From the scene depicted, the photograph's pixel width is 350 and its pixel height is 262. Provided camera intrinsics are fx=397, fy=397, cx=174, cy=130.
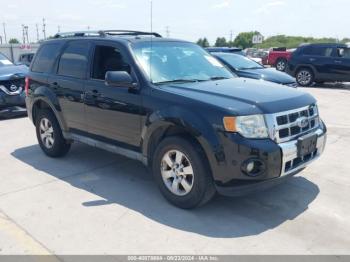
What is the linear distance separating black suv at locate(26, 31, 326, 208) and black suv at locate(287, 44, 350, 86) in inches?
456

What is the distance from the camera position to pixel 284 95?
4.31 metres

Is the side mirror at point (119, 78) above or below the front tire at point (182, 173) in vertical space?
above

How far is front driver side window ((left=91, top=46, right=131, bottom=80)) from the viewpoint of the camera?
5038 mm

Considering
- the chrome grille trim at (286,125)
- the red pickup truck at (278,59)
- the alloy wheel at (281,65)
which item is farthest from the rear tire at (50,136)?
the alloy wheel at (281,65)

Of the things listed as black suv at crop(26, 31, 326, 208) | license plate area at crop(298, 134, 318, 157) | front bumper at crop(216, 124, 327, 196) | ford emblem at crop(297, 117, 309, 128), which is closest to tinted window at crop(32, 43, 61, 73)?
black suv at crop(26, 31, 326, 208)

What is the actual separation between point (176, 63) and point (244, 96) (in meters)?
1.19

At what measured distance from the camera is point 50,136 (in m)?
6.19

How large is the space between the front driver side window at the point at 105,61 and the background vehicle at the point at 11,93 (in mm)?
5047

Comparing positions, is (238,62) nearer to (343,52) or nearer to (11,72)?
(11,72)

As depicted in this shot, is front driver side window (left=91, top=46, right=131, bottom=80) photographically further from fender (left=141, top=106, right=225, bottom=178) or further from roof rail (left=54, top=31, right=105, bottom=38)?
fender (left=141, top=106, right=225, bottom=178)

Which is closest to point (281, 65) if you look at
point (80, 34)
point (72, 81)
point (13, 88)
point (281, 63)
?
point (281, 63)

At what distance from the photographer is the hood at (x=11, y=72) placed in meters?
9.50

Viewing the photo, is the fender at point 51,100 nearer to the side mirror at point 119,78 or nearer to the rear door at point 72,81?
the rear door at point 72,81

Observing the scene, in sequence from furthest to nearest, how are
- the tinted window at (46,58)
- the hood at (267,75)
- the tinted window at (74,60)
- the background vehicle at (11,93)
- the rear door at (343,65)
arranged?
the rear door at (343,65) → the hood at (267,75) → the background vehicle at (11,93) → the tinted window at (46,58) → the tinted window at (74,60)
